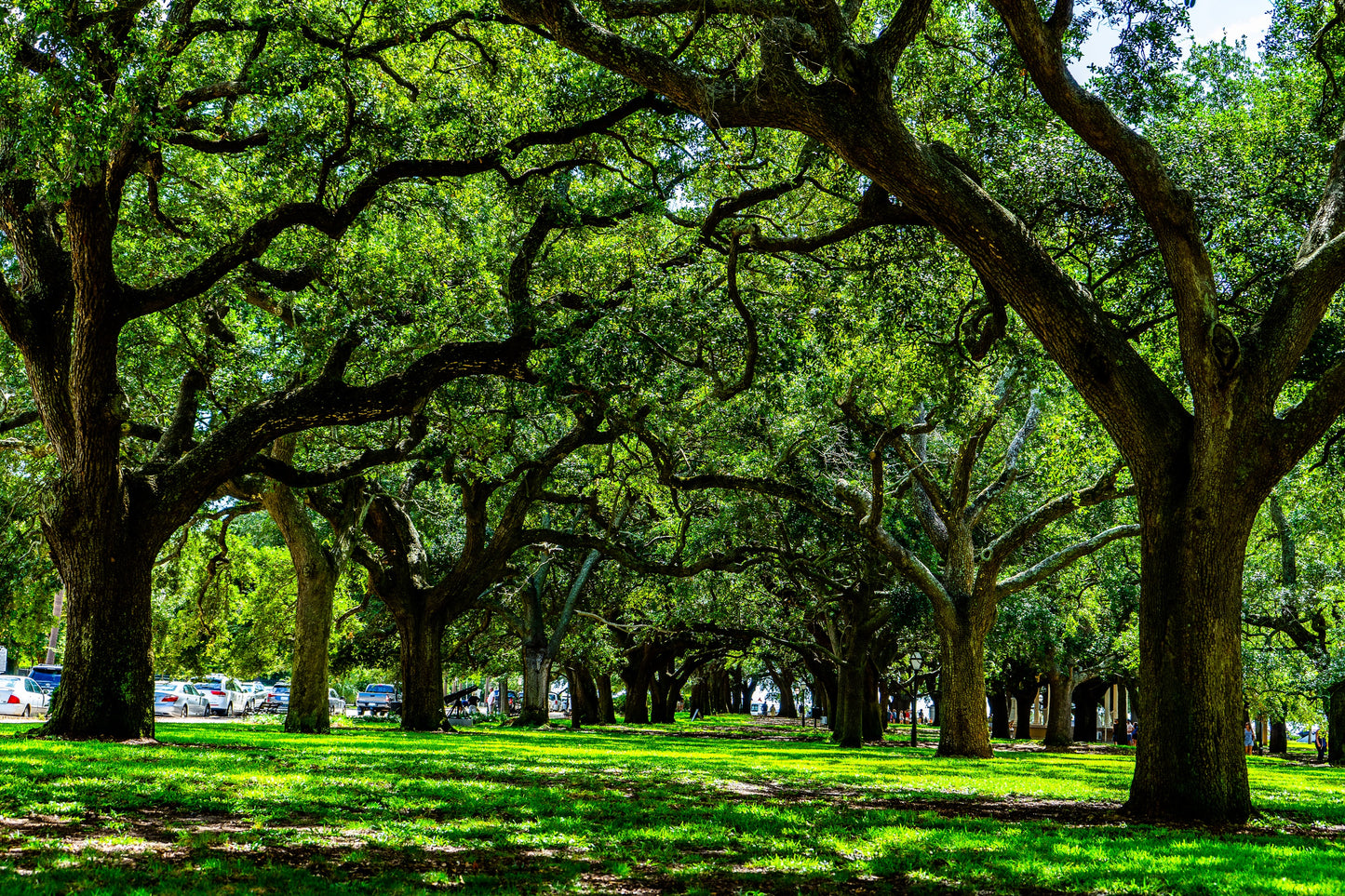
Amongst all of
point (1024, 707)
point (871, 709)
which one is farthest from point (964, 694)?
point (1024, 707)

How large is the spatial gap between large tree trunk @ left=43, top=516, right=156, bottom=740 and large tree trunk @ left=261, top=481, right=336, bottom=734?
665 cm

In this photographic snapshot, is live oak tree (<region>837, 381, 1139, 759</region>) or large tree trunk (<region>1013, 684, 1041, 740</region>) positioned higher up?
live oak tree (<region>837, 381, 1139, 759</region>)

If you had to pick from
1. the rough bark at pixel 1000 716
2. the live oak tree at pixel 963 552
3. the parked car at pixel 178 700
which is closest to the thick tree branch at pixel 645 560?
the live oak tree at pixel 963 552

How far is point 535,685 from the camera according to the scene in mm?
31844

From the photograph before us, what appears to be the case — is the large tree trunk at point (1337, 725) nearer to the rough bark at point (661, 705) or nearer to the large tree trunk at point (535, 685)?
the large tree trunk at point (535, 685)

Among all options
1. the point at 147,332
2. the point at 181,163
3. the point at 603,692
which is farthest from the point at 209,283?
the point at 603,692

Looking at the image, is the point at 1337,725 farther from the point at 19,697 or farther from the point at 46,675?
the point at 46,675

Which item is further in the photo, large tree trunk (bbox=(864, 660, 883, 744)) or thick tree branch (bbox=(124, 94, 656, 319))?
large tree trunk (bbox=(864, 660, 883, 744))

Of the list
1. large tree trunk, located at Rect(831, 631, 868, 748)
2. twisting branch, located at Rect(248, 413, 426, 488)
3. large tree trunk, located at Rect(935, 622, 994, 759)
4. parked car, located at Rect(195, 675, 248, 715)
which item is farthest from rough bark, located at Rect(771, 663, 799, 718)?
twisting branch, located at Rect(248, 413, 426, 488)

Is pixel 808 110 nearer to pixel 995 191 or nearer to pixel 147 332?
pixel 995 191

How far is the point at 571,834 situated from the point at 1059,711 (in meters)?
31.9

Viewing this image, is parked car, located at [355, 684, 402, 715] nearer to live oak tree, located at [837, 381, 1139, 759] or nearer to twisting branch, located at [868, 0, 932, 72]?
live oak tree, located at [837, 381, 1139, 759]

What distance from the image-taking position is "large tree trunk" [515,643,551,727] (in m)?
31.3

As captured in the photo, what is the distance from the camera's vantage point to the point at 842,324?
1416 centimetres
